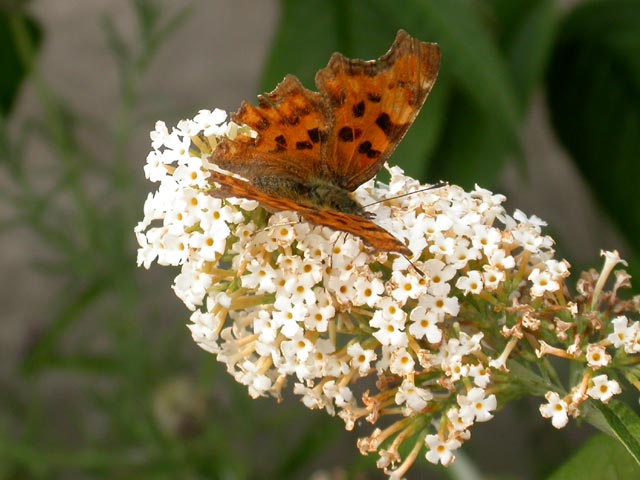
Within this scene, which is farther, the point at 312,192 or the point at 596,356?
the point at 312,192

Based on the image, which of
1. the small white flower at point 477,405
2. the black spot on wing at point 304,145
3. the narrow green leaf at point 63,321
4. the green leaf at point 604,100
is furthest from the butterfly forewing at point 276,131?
the green leaf at point 604,100

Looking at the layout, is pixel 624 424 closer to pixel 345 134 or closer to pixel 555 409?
pixel 555 409

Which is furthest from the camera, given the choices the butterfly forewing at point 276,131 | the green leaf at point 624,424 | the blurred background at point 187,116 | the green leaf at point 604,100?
the green leaf at point 604,100

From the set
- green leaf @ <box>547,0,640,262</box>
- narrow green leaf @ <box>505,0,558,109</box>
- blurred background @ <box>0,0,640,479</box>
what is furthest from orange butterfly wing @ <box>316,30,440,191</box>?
green leaf @ <box>547,0,640,262</box>

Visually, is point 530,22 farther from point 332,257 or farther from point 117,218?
point 332,257

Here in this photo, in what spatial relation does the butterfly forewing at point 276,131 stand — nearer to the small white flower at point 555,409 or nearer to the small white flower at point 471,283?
the small white flower at point 471,283

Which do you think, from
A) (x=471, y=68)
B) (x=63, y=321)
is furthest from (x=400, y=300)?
(x=63, y=321)
